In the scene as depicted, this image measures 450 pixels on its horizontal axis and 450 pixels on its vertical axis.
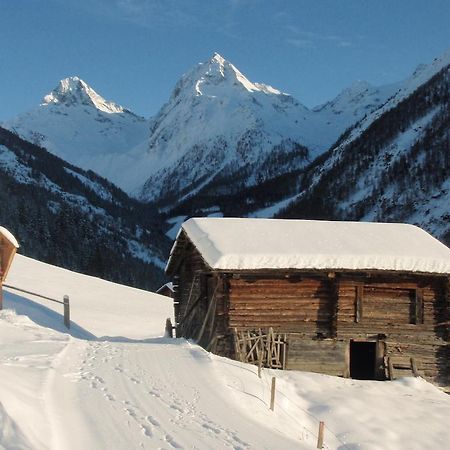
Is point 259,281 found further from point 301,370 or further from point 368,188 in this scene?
point 368,188

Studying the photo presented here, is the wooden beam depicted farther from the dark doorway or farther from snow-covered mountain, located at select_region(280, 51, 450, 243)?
snow-covered mountain, located at select_region(280, 51, 450, 243)

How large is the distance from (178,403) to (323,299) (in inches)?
331

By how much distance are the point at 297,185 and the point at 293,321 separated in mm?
138758

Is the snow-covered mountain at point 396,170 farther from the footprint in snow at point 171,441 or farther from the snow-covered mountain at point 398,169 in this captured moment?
the footprint in snow at point 171,441

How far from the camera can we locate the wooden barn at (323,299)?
53.8ft

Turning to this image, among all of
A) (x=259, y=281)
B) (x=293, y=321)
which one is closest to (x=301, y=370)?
(x=293, y=321)

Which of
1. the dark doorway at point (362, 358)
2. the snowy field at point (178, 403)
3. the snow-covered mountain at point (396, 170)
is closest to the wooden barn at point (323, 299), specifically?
the snowy field at point (178, 403)

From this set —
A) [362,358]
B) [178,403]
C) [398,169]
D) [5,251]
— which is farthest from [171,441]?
[398,169]

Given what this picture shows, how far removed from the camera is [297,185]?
154 meters

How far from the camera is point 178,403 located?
9516 mm

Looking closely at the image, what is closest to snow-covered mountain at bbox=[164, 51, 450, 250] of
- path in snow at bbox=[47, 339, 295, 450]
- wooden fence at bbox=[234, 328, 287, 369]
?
wooden fence at bbox=[234, 328, 287, 369]

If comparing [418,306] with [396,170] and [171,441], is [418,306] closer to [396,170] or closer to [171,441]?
[171,441]

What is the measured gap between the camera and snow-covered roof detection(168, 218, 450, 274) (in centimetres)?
1605

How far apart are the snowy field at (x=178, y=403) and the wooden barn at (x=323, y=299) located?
1069 millimetres
